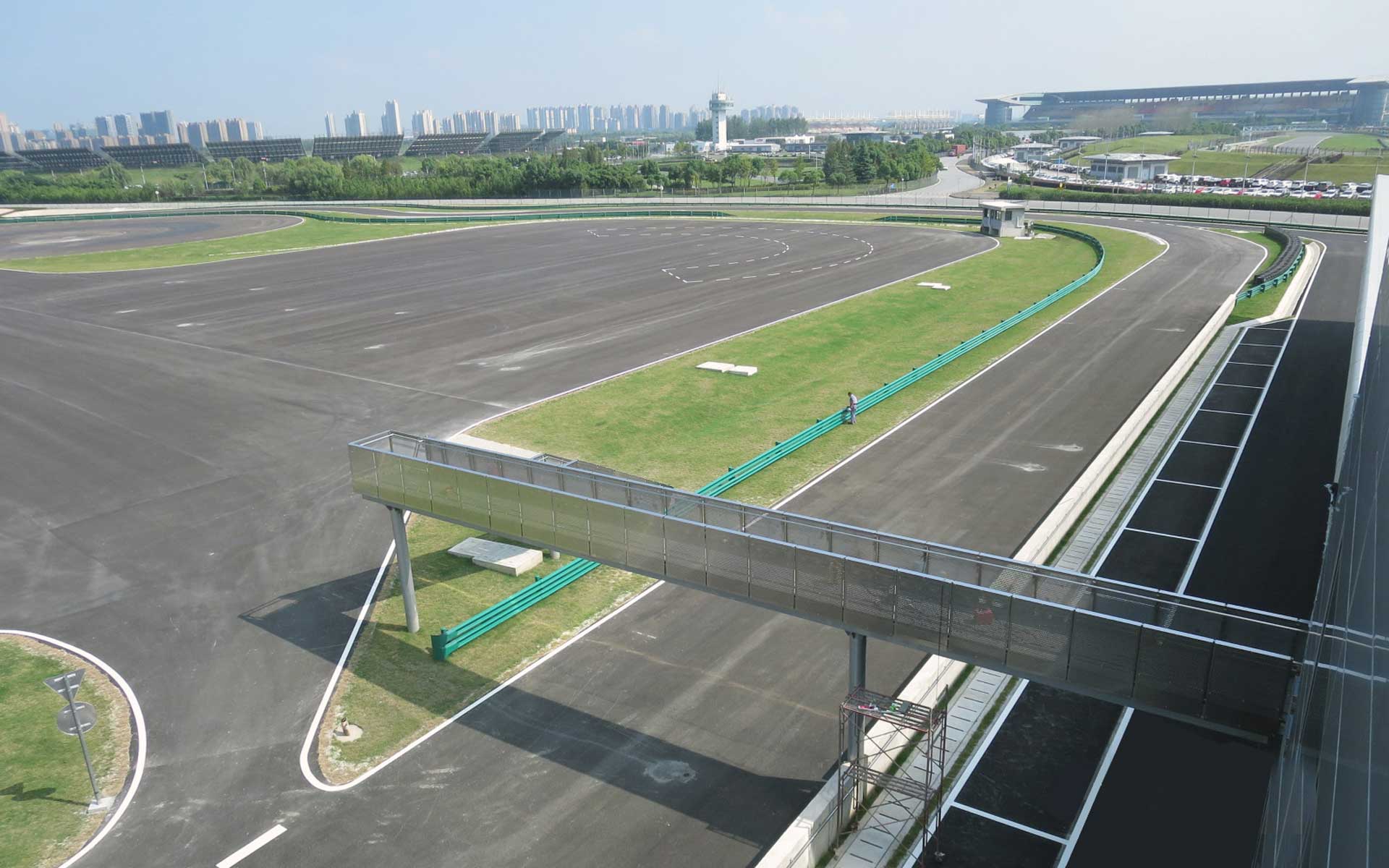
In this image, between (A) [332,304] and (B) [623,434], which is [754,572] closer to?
(B) [623,434]

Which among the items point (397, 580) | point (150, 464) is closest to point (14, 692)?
point (397, 580)

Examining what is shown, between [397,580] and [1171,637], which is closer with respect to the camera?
[1171,637]

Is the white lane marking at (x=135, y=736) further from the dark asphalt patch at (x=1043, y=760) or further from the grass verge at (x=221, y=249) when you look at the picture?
the grass verge at (x=221, y=249)

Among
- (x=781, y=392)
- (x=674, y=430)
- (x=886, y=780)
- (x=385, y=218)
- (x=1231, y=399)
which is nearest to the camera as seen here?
(x=886, y=780)

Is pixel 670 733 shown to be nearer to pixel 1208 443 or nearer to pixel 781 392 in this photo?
pixel 781 392

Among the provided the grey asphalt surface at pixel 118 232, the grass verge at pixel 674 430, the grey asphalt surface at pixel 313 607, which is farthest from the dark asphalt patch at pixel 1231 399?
the grey asphalt surface at pixel 118 232

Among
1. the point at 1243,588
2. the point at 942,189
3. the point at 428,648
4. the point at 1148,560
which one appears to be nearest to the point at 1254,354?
the point at 1148,560
